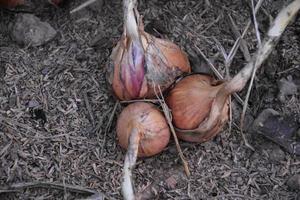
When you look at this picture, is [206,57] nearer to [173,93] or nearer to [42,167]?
[173,93]

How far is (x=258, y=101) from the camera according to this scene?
1764 mm

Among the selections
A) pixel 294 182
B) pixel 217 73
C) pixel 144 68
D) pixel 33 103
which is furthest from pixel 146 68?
pixel 294 182

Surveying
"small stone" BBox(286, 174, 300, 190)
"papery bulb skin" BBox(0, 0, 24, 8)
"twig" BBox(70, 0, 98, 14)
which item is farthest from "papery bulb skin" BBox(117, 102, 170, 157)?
"papery bulb skin" BBox(0, 0, 24, 8)

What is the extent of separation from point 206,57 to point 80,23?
49 cm

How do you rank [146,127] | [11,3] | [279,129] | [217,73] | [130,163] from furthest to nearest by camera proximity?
[11,3], [217,73], [279,129], [146,127], [130,163]

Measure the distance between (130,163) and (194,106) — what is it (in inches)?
10.9

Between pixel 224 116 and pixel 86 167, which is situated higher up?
pixel 224 116

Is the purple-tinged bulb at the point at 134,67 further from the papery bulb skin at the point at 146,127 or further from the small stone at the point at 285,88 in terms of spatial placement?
the small stone at the point at 285,88

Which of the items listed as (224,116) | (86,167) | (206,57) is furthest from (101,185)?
(206,57)

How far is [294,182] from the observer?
160 cm

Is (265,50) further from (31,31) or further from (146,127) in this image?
(31,31)

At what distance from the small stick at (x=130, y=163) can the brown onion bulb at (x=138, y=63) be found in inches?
6.1

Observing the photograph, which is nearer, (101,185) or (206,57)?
(101,185)

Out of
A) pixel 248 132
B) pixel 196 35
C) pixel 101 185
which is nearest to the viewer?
pixel 101 185
